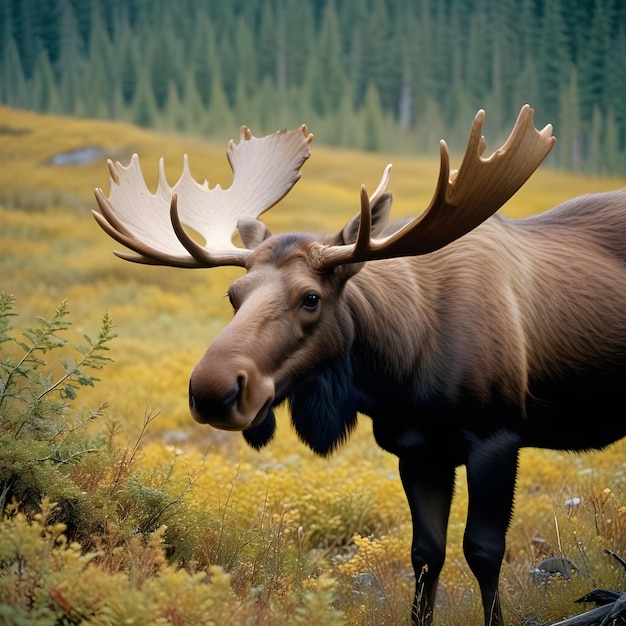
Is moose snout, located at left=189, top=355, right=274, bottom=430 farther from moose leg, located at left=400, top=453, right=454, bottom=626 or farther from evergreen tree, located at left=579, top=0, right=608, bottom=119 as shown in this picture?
evergreen tree, located at left=579, top=0, right=608, bottom=119

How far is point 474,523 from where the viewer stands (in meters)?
3.06

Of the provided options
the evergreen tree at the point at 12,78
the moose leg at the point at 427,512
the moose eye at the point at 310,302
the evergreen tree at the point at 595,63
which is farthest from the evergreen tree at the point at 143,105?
the moose eye at the point at 310,302

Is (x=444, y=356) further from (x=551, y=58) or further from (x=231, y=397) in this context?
(x=551, y=58)

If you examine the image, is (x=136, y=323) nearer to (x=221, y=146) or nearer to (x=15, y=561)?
(x=15, y=561)

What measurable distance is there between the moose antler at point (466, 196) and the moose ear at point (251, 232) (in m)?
0.56

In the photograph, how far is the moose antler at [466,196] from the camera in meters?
2.64

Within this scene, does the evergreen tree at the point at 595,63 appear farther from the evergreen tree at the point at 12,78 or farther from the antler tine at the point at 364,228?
the antler tine at the point at 364,228

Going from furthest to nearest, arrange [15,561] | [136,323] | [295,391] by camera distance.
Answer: [136,323] → [295,391] → [15,561]

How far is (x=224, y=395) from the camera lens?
7.97 feet

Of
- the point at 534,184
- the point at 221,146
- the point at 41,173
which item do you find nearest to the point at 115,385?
the point at 41,173

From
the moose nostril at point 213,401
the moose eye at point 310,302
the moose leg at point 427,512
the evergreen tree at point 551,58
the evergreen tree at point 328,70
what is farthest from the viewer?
the evergreen tree at point 328,70

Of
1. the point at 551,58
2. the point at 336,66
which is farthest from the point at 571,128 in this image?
the point at 336,66

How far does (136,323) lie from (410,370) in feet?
27.9

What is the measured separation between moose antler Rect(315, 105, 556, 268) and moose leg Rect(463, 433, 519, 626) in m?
0.80
